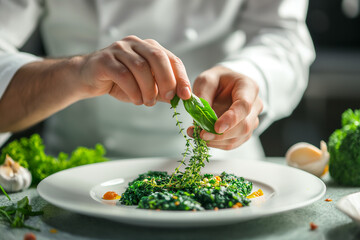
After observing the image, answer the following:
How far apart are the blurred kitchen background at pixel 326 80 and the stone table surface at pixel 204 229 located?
301cm

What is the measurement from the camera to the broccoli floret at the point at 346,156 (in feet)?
4.34

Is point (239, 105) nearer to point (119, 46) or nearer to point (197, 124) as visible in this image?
point (197, 124)

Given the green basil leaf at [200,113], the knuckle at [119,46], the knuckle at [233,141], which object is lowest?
the knuckle at [233,141]

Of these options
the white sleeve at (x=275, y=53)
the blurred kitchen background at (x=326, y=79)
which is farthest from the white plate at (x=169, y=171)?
the blurred kitchen background at (x=326, y=79)

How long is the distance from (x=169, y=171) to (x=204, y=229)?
500 millimetres

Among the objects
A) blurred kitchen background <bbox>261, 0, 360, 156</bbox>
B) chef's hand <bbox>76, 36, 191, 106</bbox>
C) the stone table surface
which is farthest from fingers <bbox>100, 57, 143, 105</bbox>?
blurred kitchen background <bbox>261, 0, 360, 156</bbox>

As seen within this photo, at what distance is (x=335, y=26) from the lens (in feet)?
14.5

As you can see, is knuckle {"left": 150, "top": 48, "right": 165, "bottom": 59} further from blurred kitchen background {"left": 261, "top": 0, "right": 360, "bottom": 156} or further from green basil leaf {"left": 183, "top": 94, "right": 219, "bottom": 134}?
blurred kitchen background {"left": 261, "top": 0, "right": 360, "bottom": 156}

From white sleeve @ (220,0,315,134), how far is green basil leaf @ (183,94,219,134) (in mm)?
596

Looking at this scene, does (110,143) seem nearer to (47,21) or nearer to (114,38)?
(114,38)

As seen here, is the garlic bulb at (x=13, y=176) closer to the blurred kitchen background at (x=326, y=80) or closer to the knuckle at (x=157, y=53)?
the knuckle at (x=157, y=53)

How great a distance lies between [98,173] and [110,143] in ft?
2.13

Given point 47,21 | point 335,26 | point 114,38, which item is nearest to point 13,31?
point 47,21

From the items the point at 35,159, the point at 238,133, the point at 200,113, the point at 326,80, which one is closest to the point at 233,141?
the point at 238,133
